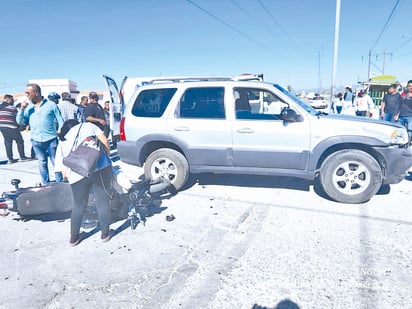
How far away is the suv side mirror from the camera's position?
4.25 metres

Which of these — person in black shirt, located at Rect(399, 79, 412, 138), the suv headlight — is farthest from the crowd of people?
person in black shirt, located at Rect(399, 79, 412, 138)

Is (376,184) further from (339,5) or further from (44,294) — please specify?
(339,5)

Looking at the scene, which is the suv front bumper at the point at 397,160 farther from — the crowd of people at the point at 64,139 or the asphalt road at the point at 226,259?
the crowd of people at the point at 64,139

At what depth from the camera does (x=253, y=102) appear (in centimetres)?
510

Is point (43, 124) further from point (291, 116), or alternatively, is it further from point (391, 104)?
point (391, 104)

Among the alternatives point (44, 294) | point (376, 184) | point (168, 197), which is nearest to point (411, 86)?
point (376, 184)

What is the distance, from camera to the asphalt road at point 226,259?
7.93ft

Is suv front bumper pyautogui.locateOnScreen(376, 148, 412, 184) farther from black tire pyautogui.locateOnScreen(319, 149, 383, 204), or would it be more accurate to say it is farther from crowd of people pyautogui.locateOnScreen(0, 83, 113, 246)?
crowd of people pyautogui.locateOnScreen(0, 83, 113, 246)

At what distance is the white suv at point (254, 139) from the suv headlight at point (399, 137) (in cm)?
2

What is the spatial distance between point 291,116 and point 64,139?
3191 mm

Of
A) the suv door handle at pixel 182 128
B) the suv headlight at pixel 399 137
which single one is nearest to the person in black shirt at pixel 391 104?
the suv headlight at pixel 399 137

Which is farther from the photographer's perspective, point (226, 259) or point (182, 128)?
point (182, 128)

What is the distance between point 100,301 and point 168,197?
253cm

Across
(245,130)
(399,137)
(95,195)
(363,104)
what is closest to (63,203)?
(95,195)
